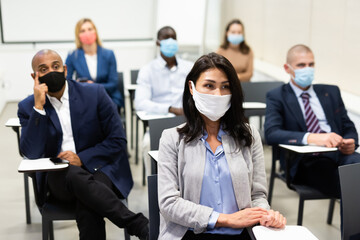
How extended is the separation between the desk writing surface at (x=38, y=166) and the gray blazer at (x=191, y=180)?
688 millimetres

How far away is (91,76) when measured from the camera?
16.3 ft

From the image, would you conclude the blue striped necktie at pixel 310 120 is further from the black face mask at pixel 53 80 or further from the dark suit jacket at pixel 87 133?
the black face mask at pixel 53 80

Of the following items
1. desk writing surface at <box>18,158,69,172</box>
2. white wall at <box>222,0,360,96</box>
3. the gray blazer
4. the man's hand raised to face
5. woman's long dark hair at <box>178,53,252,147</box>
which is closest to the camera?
the gray blazer

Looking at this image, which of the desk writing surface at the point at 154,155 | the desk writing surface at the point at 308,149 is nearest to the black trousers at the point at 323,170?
the desk writing surface at the point at 308,149

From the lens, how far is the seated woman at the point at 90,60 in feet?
16.2

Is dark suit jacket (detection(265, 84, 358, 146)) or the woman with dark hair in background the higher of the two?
the woman with dark hair in background

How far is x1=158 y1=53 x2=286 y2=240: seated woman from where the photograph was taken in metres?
2.06

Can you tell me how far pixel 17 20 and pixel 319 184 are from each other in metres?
5.86

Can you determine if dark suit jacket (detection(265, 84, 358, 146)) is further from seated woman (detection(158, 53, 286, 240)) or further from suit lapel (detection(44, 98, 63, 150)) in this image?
suit lapel (detection(44, 98, 63, 150))

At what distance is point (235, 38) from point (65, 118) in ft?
9.52

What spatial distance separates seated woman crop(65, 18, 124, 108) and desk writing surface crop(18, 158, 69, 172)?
7.48 ft

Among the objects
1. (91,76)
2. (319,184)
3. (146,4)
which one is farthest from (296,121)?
(146,4)

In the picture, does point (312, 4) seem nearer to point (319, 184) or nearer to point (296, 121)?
point (296, 121)

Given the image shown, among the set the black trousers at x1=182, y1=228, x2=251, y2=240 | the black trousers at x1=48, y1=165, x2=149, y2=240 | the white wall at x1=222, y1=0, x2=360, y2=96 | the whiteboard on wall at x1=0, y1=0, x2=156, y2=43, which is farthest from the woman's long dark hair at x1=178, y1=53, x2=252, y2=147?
the whiteboard on wall at x1=0, y1=0, x2=156, y2=43
